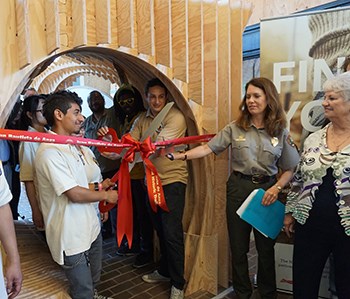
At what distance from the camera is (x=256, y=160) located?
221 cm

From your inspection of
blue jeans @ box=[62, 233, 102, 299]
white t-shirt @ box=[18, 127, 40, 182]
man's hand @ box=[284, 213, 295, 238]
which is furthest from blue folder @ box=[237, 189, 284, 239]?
white t-shirt @ box=[18, 127, 40, 182]

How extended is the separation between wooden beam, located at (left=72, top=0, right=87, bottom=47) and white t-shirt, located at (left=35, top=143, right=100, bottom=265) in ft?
1.99

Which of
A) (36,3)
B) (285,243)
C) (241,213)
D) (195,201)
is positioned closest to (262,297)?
(285,243)

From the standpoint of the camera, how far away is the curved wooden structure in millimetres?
1751

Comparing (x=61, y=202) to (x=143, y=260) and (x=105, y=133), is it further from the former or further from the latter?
(x=143, y=260)

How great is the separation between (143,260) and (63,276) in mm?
1254

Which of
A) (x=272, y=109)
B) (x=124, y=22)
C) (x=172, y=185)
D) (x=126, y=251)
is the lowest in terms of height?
(x=126, y=251)

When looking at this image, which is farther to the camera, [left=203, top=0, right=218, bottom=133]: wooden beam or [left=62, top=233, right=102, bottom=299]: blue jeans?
[left=203, top=0, right=218, bottom=133]: wooden beam

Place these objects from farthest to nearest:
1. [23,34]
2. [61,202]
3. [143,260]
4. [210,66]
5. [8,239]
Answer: [143,260] → [210,66] → [61,202] → [23,34] → [8,239]

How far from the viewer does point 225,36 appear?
255cm

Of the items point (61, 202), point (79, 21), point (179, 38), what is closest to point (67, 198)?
point (61, 202)

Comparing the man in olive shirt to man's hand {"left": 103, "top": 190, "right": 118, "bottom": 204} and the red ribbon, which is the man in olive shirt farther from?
man's hand {"left": 103, "top": 190, "right": 118, "bottom": 204}

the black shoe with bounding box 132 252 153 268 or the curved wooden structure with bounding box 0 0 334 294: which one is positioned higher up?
the curved wooden structure with bounding box 0 0 334 294

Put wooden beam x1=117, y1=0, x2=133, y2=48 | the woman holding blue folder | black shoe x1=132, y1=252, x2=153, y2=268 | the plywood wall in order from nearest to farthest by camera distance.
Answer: wooden beam x1=117, y1=0, x2=133, y2=48 → the woman holding blue folder → black shoe x1=132, y1=252, x2=153, y2=268 → the plywood wall
